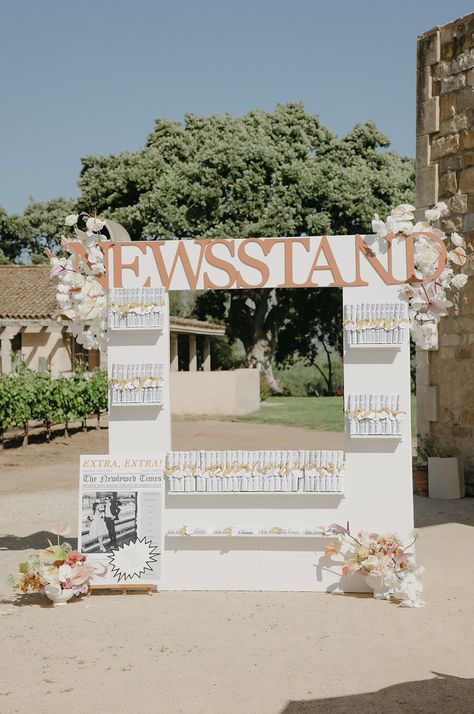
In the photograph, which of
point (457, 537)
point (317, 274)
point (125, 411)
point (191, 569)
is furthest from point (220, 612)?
point (457, 537)

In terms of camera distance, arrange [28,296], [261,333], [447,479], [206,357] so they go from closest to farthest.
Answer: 1. [447,479]
2. [28,296]
3. [206,357]
4. [261,333]

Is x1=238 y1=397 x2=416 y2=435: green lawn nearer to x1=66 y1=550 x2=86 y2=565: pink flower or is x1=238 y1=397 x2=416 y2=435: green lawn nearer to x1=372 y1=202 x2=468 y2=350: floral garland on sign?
x1=372 y1=202 x2=468 y2=350: floral garland on sign

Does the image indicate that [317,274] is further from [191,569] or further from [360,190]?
[360,190]

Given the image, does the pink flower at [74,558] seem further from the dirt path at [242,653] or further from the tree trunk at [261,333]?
the tree trunk at [261,333]

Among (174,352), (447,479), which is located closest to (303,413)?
(174,352)

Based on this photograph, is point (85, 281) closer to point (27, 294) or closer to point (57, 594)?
point (57, 594)

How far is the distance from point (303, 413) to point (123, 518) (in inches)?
669

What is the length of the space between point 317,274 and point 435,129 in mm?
5542

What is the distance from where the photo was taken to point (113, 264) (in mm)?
6828

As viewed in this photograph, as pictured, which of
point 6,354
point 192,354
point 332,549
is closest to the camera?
point 332,549

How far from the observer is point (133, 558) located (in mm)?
6578

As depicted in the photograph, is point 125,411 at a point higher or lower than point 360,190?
lower

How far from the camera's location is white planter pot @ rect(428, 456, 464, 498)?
10859 mm

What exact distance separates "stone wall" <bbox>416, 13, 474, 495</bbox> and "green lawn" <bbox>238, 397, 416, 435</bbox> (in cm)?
679
